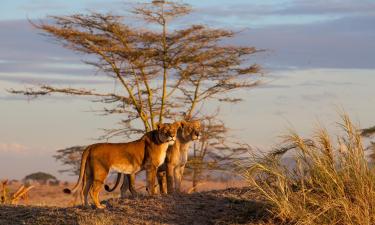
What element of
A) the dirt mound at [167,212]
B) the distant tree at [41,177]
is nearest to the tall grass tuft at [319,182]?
the dirt mound at [167,212]

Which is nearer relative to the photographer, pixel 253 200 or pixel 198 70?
pixel 253 200

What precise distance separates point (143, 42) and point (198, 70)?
190cm

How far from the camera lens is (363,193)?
31.7 ft

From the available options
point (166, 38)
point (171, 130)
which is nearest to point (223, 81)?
point (166, 38)

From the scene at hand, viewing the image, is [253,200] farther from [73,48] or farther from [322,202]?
[73,48]

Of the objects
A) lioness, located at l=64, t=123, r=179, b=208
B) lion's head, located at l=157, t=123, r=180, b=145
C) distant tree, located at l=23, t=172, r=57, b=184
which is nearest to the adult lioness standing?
lion's head, located at l=157, t=123, r=180, b=145

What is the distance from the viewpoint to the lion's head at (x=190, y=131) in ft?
43.1

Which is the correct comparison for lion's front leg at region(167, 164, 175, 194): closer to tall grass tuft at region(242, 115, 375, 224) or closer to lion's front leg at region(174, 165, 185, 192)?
lion's front leg at region(174, 165, 185, 192)

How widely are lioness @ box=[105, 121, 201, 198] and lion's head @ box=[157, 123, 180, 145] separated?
261 millimetres

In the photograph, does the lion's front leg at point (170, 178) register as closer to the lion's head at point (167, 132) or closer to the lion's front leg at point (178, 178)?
the lion's front leg at point (178, 178)

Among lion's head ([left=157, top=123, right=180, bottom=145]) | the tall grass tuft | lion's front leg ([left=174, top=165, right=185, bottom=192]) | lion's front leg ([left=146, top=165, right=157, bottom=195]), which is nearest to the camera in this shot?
the tall grass tuft

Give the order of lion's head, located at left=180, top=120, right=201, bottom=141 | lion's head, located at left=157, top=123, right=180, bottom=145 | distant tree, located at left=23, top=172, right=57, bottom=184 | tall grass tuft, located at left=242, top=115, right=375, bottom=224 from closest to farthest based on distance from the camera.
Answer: tall grass tuft, located at left=242, top=115, right=375, bottom=224 < lion's head, located at left=157, top=123, right=180, bottom=145 < lion's head, located at left=180, top=120, right=201, bottom=141 < distant tree, located at left=23, top=172, right=57, bottom=184

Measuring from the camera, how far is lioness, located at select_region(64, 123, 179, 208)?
39.8 feet

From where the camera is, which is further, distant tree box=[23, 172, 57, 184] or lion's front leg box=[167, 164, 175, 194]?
distant tree box=[23, 172, 57, 184]
